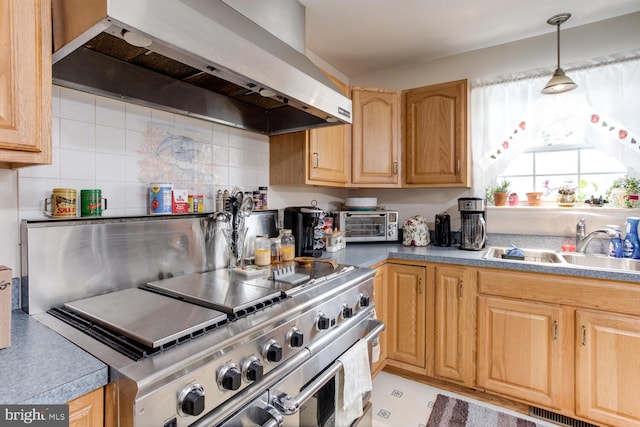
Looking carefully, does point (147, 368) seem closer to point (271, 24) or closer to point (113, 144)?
point (113, 144)

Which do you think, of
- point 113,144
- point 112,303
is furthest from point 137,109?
point 112,303

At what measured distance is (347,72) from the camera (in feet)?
9.62

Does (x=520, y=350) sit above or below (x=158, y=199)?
Answer: below

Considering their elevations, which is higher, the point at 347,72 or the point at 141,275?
the point at 347,72

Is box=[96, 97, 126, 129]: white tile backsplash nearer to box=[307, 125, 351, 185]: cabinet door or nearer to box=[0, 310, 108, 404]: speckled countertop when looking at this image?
box=[0, 310, 108, 404]: speckled countertop

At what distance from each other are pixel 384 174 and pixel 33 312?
7.02 feet

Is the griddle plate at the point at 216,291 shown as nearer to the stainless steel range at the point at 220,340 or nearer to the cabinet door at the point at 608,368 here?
the stainless steel range at the point at 220,340

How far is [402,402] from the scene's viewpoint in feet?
6.45

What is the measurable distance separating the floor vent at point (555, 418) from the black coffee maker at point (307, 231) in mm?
1523

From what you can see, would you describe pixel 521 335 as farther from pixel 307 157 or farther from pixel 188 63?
pixel 188 63

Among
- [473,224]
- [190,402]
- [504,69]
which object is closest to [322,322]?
[190,402]

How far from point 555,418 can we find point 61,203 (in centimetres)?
260

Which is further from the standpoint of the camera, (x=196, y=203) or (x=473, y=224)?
(x=473, y=224)

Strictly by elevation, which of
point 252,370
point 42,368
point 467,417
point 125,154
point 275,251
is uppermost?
point 125,154
